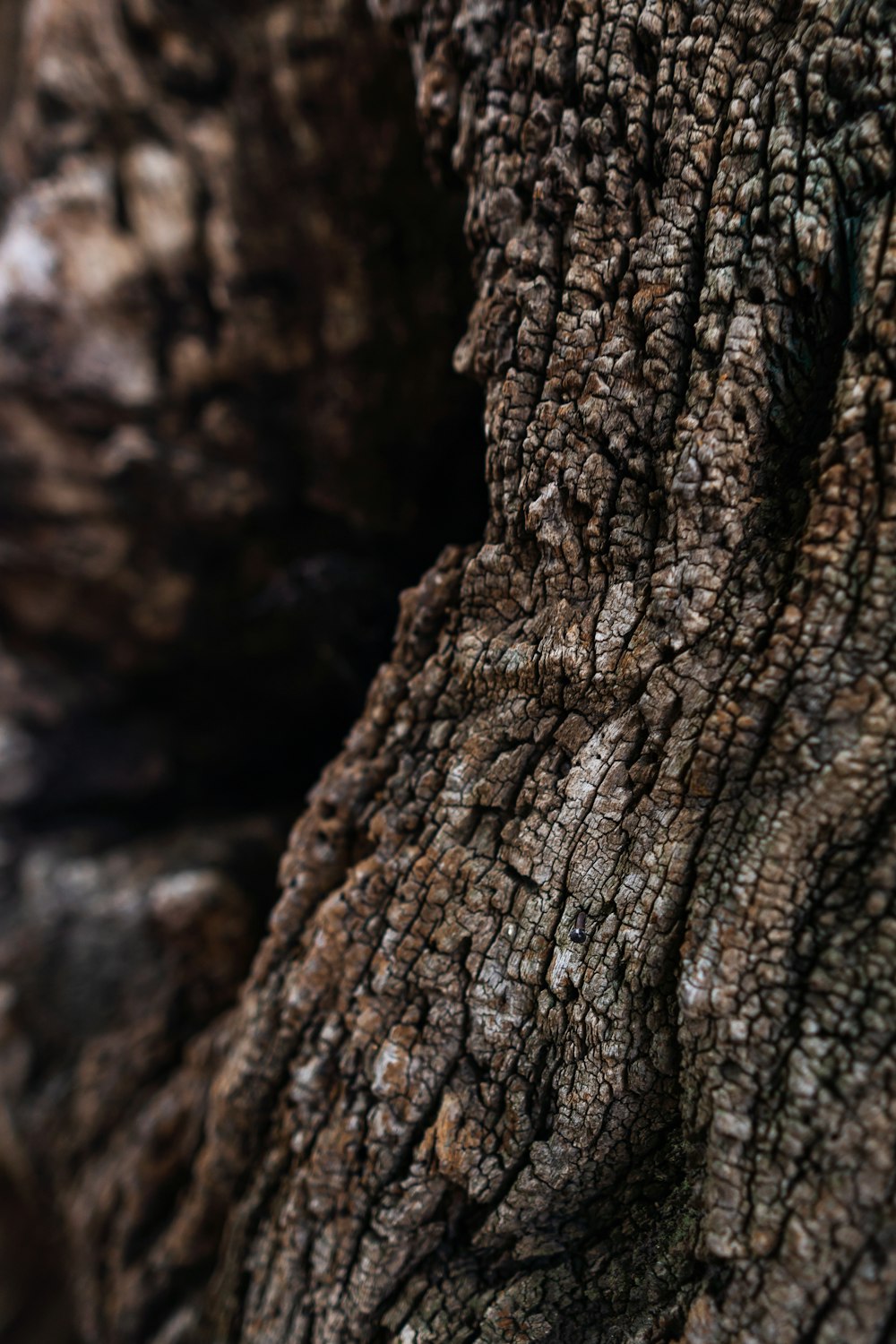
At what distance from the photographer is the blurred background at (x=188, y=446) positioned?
2.54m

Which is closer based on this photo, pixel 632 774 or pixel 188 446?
pixel 632 774

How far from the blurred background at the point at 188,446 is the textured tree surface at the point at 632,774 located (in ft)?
2.65

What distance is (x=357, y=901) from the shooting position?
1.65 m

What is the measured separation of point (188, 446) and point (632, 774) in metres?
2.51

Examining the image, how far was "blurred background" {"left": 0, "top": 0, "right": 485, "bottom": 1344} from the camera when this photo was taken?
2.54m

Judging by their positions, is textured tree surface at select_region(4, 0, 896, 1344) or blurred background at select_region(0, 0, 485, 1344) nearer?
textured tree surface at select_region(4, 0, 896, 1344)

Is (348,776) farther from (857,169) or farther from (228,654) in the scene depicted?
(228,654)

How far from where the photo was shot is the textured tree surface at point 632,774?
1.14 m

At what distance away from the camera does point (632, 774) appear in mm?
1382

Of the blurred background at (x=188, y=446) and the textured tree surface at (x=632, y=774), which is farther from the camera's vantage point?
the blurred background at (x=188, y=446)

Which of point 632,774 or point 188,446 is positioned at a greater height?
point 188,446

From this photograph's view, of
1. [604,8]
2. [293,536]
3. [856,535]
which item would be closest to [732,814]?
[856,535]

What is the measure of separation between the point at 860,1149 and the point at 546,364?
4.97ft

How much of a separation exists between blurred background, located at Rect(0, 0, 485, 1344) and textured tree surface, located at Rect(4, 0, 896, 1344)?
81cm
